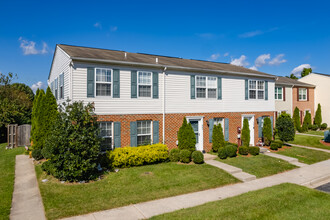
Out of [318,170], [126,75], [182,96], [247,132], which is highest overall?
[126,75]

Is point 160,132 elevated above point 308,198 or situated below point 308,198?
above

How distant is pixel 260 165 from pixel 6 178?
43.5 ft

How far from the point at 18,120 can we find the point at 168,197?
68.4ft

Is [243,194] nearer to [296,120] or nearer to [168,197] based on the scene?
[168,197]

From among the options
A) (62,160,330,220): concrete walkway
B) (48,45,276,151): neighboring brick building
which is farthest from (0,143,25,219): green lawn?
(48,45,276,151): neighboring brick building

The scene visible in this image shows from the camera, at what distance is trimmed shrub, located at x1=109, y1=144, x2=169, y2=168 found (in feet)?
37.1

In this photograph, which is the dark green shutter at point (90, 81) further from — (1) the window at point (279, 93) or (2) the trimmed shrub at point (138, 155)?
(1) the window at point (279, 93)

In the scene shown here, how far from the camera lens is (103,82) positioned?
1207cm

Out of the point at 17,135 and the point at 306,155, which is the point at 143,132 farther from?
the point at 17,135

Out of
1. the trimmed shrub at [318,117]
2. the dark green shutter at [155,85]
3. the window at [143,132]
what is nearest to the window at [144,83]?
the dark green shutter at [155,85]

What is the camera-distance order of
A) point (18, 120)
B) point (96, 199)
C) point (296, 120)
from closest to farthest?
point (96, 199) < point (18, 120) < point (296, 120)

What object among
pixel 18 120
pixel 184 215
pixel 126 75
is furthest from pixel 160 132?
pixel 18 120

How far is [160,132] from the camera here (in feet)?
45.1

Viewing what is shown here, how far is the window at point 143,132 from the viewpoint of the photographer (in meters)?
13.2
